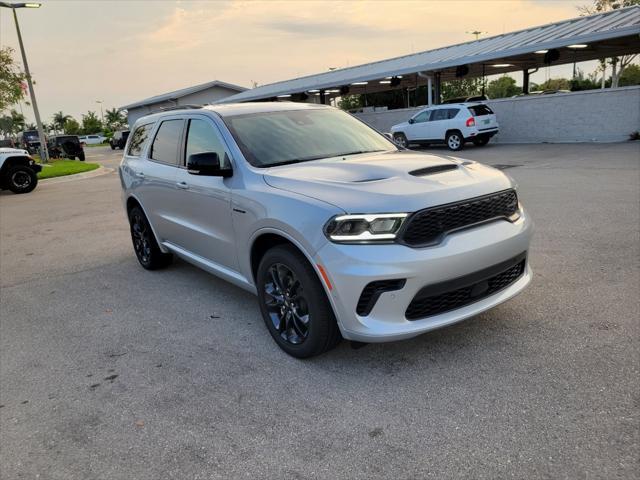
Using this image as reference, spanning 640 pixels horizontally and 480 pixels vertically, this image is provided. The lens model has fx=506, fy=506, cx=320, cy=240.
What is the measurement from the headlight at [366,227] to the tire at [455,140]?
16.8m

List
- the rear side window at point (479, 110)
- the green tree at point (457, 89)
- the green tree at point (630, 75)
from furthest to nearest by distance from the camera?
the green tree at point (457, 89)
the green tree at point (630, 75)
the rear side window at point (479, 110)

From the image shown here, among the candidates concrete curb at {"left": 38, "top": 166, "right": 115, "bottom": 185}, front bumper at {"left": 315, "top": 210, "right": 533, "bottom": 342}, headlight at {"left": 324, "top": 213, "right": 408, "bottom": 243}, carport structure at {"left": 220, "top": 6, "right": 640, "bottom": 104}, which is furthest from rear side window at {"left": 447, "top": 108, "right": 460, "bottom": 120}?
headlight at {"left": 324, "top": 213, "right": 408, "bottom": 243}

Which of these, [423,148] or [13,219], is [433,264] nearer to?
[13,219]

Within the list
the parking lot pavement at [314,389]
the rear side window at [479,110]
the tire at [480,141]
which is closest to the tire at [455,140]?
the tire at [480,141]

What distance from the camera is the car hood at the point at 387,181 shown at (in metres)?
3.03

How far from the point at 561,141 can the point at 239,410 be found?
18842 millimetres

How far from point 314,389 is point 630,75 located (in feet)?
155

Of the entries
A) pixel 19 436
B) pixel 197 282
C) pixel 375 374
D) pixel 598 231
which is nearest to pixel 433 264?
pixel 375 374

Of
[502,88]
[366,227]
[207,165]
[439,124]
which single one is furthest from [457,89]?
[366,227]

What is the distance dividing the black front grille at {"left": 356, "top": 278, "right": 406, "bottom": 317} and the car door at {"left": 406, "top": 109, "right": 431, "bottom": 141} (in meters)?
17.9

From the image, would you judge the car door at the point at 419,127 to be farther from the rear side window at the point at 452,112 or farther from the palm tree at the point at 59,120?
the palm tree at the point at 59,120

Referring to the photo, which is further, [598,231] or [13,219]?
[13,219]

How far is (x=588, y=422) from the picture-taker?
8.67 feet

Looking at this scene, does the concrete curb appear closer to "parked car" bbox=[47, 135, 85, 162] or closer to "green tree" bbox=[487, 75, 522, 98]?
"parked car" bbox=[47, 135, 85, 162]
